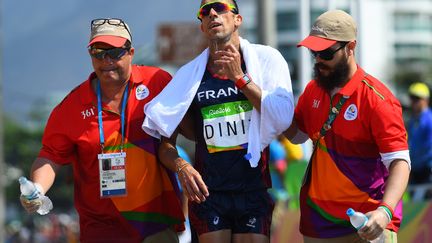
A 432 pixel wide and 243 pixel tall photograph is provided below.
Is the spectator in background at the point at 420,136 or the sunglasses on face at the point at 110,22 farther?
the spectator in background at the point at 420,136

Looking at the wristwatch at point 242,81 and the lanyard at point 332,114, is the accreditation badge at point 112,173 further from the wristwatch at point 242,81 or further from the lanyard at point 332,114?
the lanyard at point 332,114

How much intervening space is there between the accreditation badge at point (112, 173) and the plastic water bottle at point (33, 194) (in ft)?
1.41

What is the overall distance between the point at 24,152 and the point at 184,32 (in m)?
88.5

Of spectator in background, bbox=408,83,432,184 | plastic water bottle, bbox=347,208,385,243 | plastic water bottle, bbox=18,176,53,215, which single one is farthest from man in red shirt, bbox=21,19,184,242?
spectator in background, bbox=408,83,432,184

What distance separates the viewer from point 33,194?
6.46m

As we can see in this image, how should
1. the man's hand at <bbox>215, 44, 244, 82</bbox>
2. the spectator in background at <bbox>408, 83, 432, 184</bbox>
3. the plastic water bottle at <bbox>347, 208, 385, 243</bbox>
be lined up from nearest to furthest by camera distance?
the plastic water bottle at <bbox>347, 208, 385, 243</bbox>, the man's hand at <bbox>215, 44, 244, 82</bbox>, the spectator in background at <bbox>408, 83, 432, 184</bbox>

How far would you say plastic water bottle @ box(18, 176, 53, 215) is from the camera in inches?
251

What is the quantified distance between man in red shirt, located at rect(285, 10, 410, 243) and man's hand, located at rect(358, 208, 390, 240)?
322 millimetres

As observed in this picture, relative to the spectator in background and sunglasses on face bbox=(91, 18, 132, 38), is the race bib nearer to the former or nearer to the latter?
sunglasses on face bbox=(91, 18, 132, 38)

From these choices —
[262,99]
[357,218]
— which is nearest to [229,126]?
[262,99]

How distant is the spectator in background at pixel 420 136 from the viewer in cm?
1303

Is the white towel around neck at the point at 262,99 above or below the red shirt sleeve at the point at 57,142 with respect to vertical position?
above

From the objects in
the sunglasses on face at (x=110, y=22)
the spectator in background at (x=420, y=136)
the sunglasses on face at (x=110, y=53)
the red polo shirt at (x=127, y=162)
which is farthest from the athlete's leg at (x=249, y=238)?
the spectator in background at (x=420, y=136)

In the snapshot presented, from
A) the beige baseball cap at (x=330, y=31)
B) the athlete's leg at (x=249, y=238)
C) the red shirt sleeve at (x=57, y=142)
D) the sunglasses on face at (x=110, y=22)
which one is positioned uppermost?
the sunglasses on face at (x=110, y=22)
